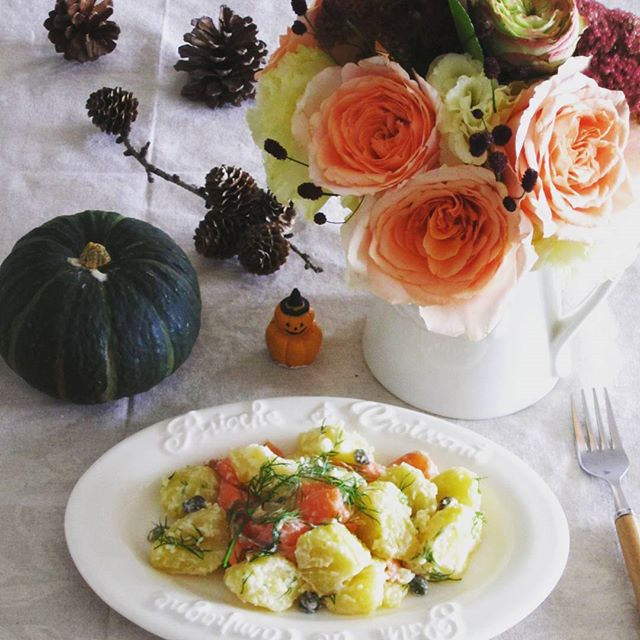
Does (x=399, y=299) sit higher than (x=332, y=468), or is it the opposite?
(x=399, y=299)

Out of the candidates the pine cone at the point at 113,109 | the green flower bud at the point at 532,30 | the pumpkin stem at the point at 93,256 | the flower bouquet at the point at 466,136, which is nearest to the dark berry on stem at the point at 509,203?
the flower bouquet at the point at 466,136

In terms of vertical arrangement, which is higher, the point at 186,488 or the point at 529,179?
the point at 529,179

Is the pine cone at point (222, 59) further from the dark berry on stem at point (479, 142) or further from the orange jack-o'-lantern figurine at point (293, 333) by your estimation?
the dark berry on stem at point (479, 142)

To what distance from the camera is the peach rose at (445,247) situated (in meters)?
0.88

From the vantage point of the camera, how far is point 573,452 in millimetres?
1132

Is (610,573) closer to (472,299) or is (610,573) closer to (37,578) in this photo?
(472,299)

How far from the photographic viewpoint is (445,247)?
900 mm

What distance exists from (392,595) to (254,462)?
0.17 metres

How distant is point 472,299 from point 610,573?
0.30 m

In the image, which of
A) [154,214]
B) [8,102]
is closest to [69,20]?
[8,102]

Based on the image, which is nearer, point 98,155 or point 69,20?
point 98,155

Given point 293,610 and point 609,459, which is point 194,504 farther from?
point 609,459

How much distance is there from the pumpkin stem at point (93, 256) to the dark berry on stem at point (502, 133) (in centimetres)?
46

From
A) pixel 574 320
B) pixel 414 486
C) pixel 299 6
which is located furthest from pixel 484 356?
pixel 299 6
